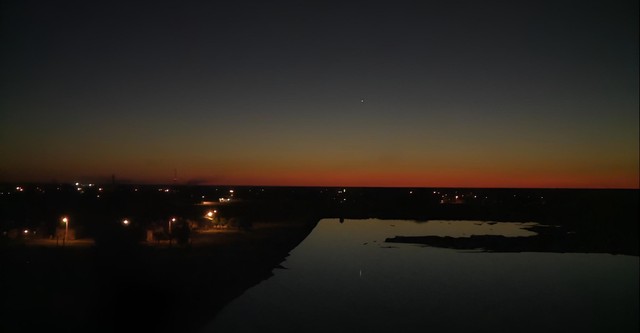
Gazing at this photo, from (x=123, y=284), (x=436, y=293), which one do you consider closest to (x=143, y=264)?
(x=123, y=284)

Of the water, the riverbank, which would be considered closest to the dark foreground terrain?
the riverbank

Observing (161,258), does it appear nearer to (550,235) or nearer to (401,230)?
(401,230)

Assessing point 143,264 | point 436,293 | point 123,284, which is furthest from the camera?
point 436,293

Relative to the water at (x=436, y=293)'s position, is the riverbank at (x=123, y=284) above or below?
above

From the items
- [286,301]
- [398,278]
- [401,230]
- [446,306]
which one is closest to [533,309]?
[446,306]

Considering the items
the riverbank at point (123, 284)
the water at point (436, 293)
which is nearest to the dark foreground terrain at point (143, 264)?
the riverbank at point (123, 284)

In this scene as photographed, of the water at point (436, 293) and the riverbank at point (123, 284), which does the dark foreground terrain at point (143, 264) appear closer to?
the riverbank at point (123, 284)

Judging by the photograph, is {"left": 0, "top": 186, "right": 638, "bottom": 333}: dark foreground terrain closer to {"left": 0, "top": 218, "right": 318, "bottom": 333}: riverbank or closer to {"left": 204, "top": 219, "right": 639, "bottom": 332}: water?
{"left": 0, "top": 218, "right": 318, "bottom": 333}: riverbank

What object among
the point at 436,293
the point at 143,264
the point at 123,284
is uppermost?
the point at 143,264

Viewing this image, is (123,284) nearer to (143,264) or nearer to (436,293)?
(143,264)
